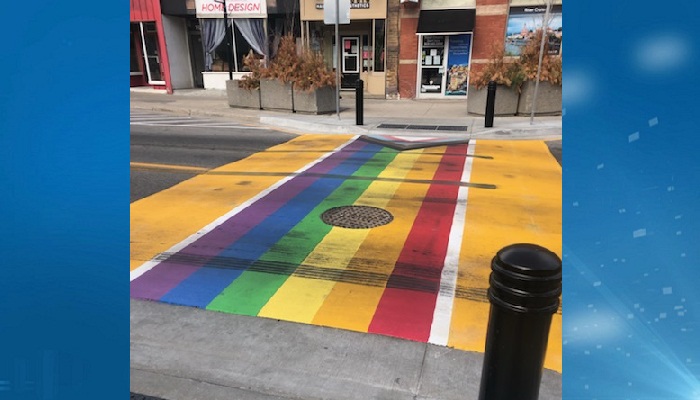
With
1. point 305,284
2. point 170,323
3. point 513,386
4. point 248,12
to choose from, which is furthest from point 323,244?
point 248,12

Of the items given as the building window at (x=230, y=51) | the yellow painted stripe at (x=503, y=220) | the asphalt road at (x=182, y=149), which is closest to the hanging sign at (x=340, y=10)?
the asphalt road at (x=182, y=149)

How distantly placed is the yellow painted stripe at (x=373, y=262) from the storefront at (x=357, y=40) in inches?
546

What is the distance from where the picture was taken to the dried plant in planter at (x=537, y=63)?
43.2 feet

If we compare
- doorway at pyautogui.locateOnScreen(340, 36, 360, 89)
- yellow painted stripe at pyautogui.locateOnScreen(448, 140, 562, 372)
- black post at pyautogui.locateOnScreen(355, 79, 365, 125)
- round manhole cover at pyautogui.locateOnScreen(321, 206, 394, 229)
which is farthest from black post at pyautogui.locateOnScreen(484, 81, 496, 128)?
doorway at pyautogui.locateOnScreen(340, 36, 360, 89)

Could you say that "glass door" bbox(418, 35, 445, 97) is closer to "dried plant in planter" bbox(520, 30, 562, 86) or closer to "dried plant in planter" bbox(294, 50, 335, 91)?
"dried plant in planter" bbox(520, 30, 562, 86)

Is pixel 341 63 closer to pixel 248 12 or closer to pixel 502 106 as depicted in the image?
pixel 248 12

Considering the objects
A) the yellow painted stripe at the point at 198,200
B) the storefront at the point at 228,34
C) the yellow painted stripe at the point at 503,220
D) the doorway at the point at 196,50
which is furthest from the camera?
the doorway at the point at 196,50

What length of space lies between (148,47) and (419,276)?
22.9 m

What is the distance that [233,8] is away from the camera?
70.2 feet

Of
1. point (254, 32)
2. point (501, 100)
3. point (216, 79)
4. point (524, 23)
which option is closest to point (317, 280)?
point (501, 100)

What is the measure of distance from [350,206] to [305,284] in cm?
222

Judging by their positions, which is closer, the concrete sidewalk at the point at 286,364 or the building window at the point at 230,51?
the concrete sidewalk at the point at 286,364

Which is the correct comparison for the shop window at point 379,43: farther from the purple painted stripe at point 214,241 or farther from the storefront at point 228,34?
the purple painted stripe at point 214,241

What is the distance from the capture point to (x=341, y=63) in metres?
21.2
